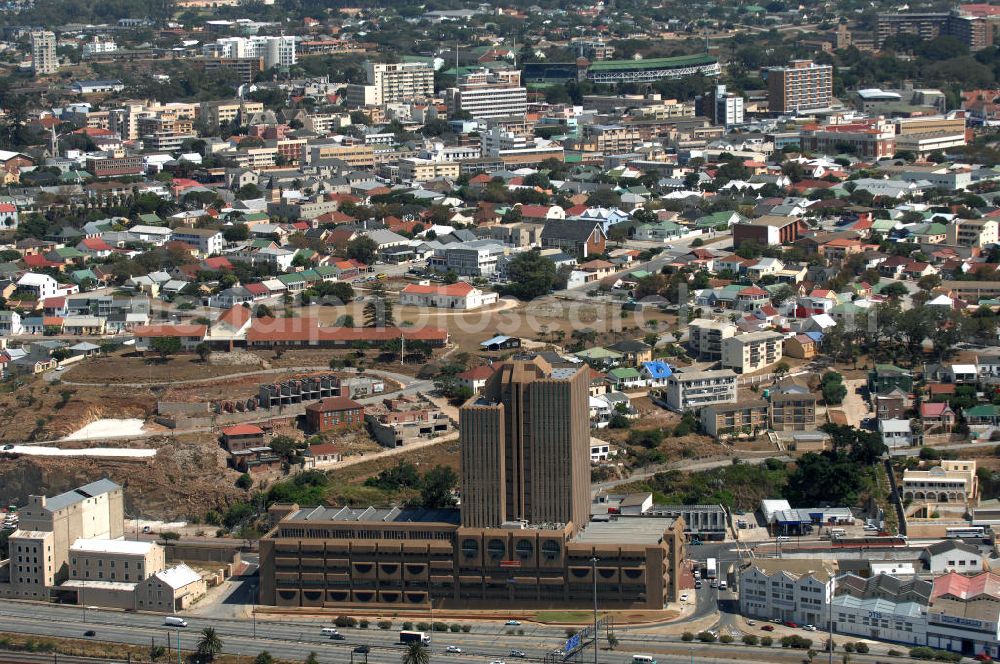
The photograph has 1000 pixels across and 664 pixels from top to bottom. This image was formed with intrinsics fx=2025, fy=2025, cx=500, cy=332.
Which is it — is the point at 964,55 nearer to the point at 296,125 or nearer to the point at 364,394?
the point at 296,125

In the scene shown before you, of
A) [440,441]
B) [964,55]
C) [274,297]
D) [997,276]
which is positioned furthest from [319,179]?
[964,55]

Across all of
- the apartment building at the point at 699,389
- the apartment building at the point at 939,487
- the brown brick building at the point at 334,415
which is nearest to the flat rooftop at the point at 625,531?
the apartment building at the point at 939,487

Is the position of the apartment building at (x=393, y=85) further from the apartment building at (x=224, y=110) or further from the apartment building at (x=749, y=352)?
the apartment building at (x=749, y=352)

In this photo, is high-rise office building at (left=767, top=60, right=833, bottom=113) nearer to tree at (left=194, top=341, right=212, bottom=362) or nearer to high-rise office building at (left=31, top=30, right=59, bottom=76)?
high-rise office building at (left=31, top=30, right=59, bottom=76)

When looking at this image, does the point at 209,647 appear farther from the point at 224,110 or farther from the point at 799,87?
the point at 799,87

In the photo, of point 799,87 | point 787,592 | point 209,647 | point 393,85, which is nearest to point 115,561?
point 209,647
